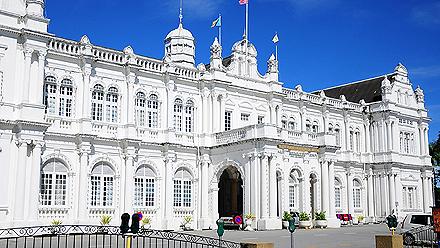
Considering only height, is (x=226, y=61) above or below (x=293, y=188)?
above

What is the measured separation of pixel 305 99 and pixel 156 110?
45.3 feet

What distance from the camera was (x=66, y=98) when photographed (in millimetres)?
30188

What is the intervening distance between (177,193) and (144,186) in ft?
7.98

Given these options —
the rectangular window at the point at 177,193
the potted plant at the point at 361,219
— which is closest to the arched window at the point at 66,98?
the rectangular window at the point at 177,193

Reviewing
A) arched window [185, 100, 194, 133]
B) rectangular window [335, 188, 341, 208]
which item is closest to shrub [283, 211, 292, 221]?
arched window [185, 100, 194, 133]

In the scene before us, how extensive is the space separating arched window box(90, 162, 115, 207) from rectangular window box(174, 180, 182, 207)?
4.45 meters

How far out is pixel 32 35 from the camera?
90.2 feet

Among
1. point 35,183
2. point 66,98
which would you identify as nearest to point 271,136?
point 66,98

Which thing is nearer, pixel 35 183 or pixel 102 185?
pixel 35 183

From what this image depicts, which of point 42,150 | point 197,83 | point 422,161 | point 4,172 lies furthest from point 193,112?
point 422,161

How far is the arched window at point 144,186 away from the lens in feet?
106

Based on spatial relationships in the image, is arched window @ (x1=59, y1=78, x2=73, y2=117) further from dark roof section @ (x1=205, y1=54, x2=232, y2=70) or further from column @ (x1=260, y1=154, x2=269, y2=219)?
dark roof section @ (x1=205, y1=54, x2=232, y2=70)

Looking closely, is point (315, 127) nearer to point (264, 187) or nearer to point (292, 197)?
point (292, 197)

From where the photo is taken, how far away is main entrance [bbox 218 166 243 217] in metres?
38.8
